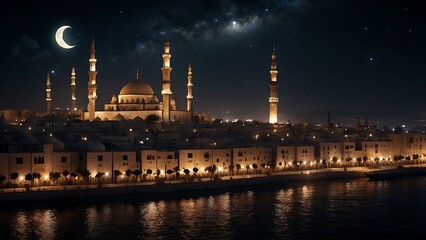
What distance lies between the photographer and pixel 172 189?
973 inches

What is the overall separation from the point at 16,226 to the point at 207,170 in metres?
11.0

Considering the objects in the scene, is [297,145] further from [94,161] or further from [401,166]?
[94,161]

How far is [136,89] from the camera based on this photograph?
147 ft

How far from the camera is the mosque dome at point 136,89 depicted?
4459cm

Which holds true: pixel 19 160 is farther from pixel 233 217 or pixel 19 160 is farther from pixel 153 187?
pixel 233 217

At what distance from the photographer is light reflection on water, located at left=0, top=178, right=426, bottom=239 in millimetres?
18000

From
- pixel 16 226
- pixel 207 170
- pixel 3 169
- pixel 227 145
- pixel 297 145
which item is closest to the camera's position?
pixel 16 226

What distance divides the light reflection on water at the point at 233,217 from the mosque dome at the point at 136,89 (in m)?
20.8

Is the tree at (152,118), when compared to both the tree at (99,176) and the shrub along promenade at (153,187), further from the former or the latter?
the tree at (99,176)

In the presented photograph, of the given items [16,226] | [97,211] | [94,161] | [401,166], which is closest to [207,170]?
[94,161]

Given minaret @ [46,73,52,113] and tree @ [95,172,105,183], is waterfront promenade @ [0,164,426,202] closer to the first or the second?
tree @ [95,172,105,183]

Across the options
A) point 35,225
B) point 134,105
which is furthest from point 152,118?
point 35,225

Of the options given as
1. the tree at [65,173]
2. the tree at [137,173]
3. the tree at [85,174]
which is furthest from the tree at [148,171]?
the tree at [65,173]

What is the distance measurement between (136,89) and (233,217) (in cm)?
2577
